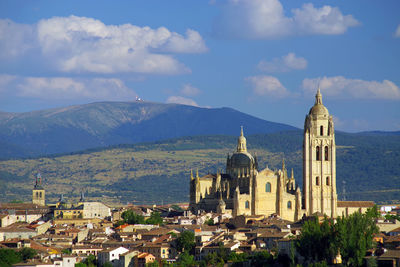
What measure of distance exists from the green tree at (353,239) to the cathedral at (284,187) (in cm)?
4175

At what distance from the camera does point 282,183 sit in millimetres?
140250

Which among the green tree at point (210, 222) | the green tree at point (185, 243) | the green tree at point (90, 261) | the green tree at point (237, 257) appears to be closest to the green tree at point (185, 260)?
the green tree at point (185, 243)

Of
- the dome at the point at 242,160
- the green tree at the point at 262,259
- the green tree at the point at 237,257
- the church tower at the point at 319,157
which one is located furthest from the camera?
the dome at the point at 242,160

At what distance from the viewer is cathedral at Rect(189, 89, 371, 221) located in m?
139

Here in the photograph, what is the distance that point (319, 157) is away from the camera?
473 feet

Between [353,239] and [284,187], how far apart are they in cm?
4857

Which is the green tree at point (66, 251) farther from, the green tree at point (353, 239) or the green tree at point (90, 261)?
the green tree at point (353, 239)

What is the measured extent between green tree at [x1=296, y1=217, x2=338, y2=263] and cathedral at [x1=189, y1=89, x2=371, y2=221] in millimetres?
41029

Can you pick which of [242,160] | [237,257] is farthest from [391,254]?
[242,160]

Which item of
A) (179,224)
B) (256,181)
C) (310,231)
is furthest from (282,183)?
(310,231)

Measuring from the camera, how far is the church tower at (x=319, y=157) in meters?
142

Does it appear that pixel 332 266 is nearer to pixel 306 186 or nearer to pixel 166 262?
pixel 166 262

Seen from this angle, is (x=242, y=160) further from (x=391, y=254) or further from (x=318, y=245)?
(x=391, y=254)

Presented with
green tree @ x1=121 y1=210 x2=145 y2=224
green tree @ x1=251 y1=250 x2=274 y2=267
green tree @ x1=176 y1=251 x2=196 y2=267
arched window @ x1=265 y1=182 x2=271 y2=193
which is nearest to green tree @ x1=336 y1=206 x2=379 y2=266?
green tree @ x1=251 y1=250 x2=274 y2=267
